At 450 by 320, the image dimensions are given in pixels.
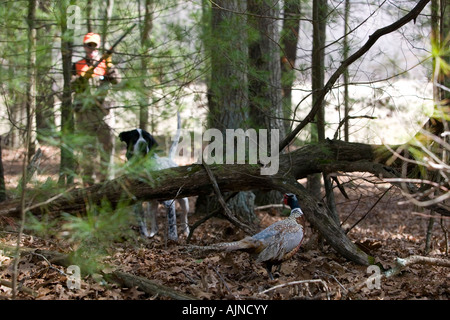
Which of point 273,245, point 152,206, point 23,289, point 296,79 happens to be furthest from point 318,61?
point 23,289

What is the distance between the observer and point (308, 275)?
5.10 m

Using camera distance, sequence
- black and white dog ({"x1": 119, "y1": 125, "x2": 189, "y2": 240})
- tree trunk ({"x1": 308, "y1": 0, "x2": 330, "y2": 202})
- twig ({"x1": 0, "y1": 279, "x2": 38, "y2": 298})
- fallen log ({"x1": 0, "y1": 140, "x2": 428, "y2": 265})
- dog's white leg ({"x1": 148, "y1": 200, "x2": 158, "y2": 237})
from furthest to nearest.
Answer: dog's white leg ({"x1": 148, "y1": 200, "x2": 158, "y2": 237}) < black and white dog ({"x1": 119, "y1": 125, "x2": 189, "y2": 240}) < tree trunk ({"x1": 308, "y1": 0, "x2": 330, "y2": 202}) < fallen log ({"x1": 0, "y1": 140, "x2": 428, "y2": 265}) < twig ({"x1": 0, "y1": 279, "x2": 38, "y2": 298})

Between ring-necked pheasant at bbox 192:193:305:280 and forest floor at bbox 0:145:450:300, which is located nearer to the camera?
forest floor at bbox 0:145:450:300

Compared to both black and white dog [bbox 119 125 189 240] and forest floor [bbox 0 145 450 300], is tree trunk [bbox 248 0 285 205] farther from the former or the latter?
forest floor [bbox 0 145 450 300]

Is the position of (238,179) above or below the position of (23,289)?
above

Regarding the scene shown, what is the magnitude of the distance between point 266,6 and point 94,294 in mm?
4473

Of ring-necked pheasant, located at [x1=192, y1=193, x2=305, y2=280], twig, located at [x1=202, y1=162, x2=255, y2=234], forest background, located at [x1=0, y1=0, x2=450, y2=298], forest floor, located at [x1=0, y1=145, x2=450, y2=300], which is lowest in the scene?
forest floor, located at [x1=0, y1=145, x2=450, y2=300]

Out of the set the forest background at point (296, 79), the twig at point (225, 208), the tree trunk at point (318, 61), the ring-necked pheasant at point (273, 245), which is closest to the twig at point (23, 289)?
the forest background at point (296, 79)

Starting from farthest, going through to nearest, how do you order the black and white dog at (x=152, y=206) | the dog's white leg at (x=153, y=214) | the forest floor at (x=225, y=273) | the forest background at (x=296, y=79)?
the dog's white leg at (x=153, y=214)
the black and white dog at (x=152, y=206)
the forest background at (x=296, y=79)
the forest floor at (x=225, y=273)

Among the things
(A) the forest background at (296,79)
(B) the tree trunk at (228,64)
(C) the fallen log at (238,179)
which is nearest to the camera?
(A) the forest background at (296,79)

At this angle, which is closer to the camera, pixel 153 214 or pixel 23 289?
pixel 23 289

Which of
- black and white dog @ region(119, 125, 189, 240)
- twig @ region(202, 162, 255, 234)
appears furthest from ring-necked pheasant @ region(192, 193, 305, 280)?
black and white dog @ region(119, 125, 189, 240)

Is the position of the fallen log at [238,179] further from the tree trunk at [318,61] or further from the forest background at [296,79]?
the tree trunk at [318,61]

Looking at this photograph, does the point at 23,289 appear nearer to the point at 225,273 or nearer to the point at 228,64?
the point at 225,273
